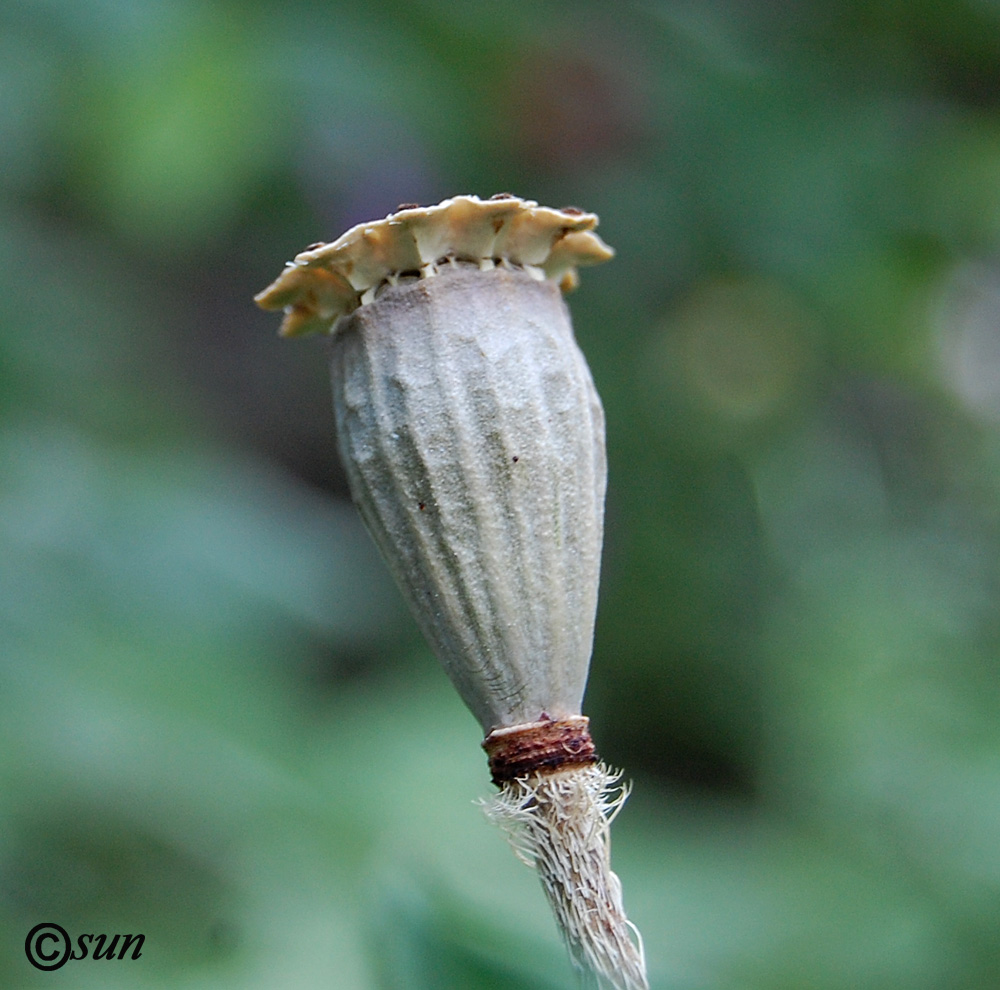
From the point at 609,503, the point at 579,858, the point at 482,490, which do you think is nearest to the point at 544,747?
the point at 579,858

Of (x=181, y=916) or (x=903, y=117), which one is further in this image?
(x=903, y=117)

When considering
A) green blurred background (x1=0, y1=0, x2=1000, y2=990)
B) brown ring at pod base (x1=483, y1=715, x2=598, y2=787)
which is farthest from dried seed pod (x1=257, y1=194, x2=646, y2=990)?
green blurred background (x1=0, y1=0, x2=1000, y2=990)

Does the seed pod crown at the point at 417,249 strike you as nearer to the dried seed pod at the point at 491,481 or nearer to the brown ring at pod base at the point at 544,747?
the dried seed pod at the point at 491,481

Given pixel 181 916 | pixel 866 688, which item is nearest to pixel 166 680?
pixel 181 916

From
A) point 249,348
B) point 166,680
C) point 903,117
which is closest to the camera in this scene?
point 166,680

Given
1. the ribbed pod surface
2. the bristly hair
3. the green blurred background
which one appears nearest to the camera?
the bristly hair

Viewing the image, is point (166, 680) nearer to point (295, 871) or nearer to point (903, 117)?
point (295, 871)

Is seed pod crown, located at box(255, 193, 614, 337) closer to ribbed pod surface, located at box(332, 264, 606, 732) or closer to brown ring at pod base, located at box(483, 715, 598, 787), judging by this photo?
ribbed pod surface, located at box(332, 264, 606, 732)
